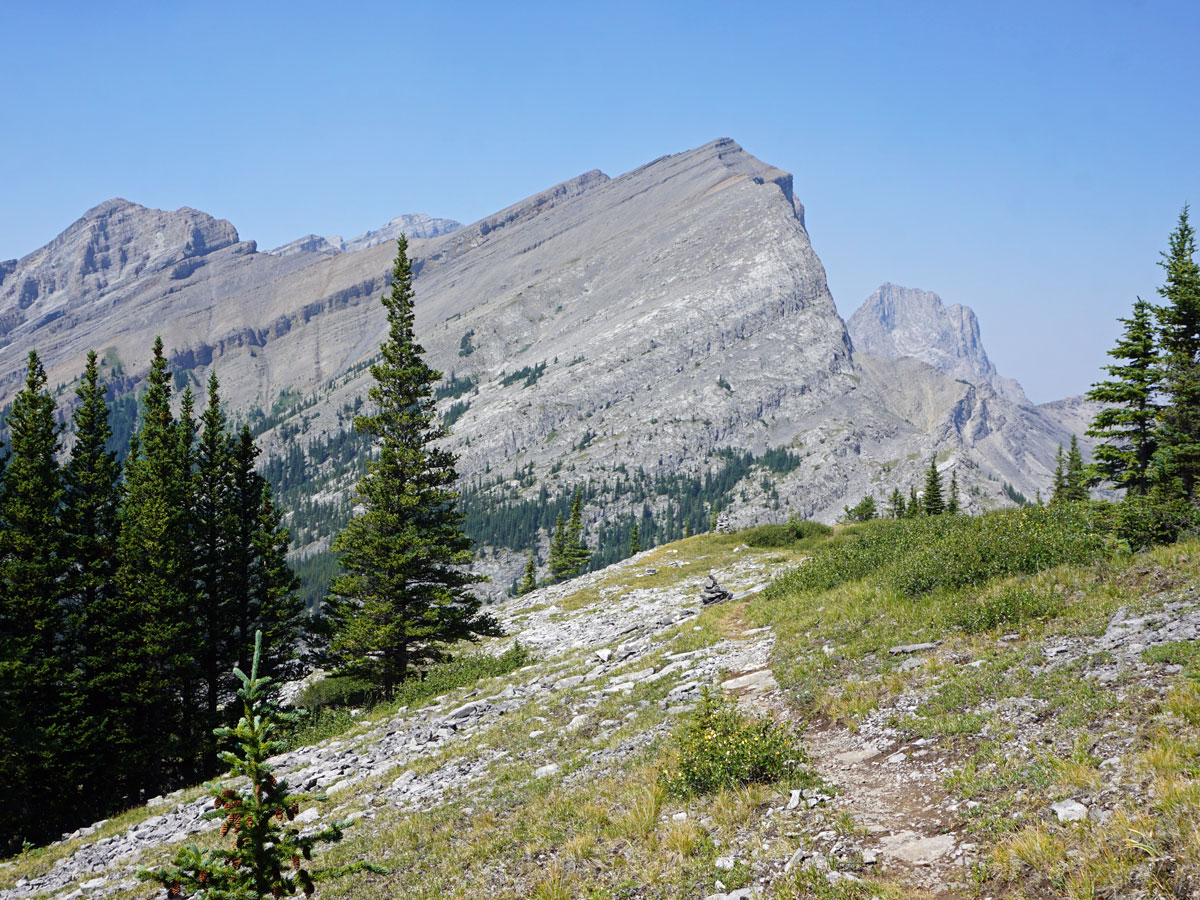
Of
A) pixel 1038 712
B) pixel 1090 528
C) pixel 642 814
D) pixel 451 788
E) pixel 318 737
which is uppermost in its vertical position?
pixel 1090 528

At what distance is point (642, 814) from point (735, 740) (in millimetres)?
1923

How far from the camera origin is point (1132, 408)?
86.3 ft

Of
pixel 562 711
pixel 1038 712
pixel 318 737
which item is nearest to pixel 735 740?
pixel 1038 712

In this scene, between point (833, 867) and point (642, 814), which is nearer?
point (833, 867)

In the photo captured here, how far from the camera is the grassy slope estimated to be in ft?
22.7

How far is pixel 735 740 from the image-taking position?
1073 centimetres

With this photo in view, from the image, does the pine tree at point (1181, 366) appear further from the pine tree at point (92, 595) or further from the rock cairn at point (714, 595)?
the pine tree at point (92, 595)

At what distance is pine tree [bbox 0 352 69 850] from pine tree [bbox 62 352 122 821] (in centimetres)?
64

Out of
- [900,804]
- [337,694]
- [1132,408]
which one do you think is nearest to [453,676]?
[337,694]

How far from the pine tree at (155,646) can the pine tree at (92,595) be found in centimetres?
60

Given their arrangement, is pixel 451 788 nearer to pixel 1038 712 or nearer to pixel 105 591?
pixel 1038 712

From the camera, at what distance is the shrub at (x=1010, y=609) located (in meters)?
13.7

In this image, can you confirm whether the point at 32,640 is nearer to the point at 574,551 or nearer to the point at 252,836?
the point at 252,836

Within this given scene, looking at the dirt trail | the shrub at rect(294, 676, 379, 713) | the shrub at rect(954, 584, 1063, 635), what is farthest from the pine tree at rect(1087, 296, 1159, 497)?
the shrub at rect(294, 676, 379, 713)
